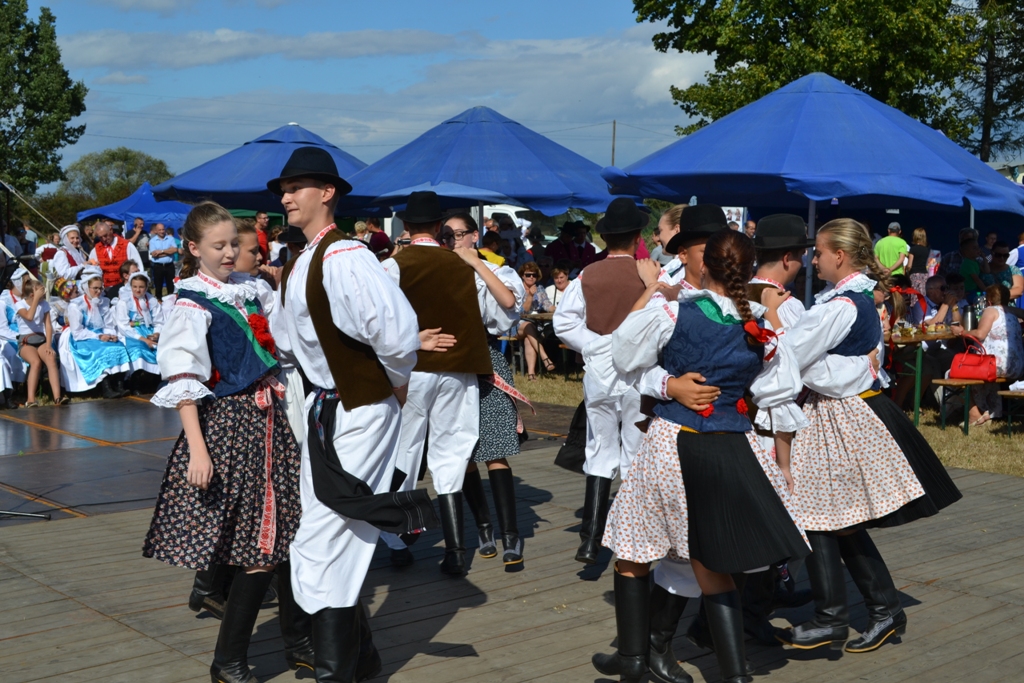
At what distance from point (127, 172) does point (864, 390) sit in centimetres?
7833

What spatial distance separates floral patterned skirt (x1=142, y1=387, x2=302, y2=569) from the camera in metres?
3.60

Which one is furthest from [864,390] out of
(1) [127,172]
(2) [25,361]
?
(1) [127,172]

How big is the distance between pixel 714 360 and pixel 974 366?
21.6ft

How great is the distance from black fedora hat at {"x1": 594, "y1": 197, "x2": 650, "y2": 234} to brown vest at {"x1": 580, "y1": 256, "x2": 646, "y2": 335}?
153 millimetres

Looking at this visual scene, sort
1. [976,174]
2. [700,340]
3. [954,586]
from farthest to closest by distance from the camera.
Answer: [976,174] < [954,586] < [700,340]

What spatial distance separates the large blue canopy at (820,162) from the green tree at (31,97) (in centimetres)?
3232

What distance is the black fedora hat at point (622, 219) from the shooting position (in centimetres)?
493

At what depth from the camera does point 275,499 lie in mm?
3668

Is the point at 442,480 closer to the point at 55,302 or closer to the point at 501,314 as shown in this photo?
the point at 501,314

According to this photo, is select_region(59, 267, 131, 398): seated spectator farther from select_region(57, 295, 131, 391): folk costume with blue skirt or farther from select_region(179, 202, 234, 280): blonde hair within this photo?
select_region(179, 202, 234, 280): blonde hair

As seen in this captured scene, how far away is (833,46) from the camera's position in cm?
1958

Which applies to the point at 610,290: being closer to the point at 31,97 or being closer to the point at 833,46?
the point at 833,46

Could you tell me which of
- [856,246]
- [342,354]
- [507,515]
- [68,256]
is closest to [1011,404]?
[507,515]

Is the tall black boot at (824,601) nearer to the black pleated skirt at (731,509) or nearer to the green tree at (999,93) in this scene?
the black pleated skirt at (731,509)
